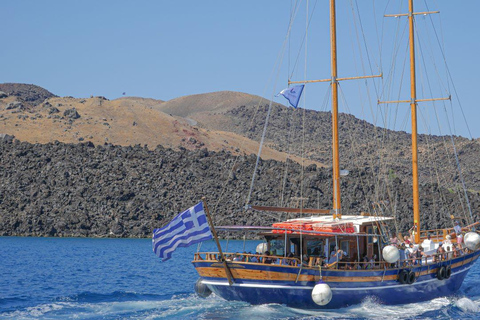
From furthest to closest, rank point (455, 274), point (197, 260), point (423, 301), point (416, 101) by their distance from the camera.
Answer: point (416, 101), point (455, 274), point (423, 301), point (197, 260)

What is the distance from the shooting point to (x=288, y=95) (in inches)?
1641

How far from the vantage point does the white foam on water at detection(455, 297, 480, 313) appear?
40.3 metres

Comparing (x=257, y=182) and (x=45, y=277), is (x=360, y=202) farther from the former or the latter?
(x=45, y=277)

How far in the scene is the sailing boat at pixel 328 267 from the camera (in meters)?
34.1

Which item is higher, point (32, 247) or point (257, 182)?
point (257, 182)

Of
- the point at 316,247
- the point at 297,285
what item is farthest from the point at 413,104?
the point at 297,285

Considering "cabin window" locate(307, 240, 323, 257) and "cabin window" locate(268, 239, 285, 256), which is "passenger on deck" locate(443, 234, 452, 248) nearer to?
"cabin window" locate(307, 240, 323, 257)

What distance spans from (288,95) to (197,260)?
11.6 metres

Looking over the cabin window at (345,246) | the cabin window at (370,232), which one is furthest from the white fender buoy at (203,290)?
the cabin window at (370,232)

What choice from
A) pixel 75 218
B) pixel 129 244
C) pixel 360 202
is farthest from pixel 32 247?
pixel 360 202

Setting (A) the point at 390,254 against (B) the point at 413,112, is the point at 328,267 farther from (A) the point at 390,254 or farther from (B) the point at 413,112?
(B) the point at 413,112

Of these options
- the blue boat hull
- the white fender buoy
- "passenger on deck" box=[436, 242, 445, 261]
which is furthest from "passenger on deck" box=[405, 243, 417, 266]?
the white fender buoy

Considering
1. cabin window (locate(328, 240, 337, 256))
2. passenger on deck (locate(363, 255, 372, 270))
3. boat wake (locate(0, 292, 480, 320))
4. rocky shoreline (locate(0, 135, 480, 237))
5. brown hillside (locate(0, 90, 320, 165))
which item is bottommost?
boat wake (locate(0, 292, 480, 320))

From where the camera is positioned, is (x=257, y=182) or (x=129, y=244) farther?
(x=257, y=182)
